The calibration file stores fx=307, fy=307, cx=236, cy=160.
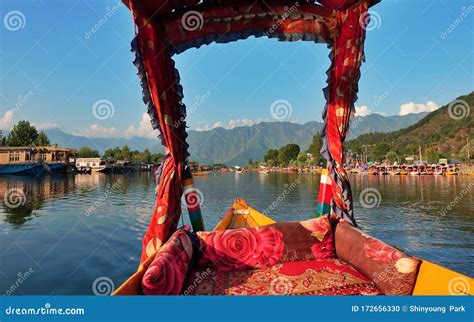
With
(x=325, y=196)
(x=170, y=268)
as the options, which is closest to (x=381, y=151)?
(x=325, y=196)

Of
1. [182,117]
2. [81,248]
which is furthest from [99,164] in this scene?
[182,117]

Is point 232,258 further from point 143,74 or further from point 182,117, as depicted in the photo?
point 143,74

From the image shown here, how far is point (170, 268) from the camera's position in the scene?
6.70ft

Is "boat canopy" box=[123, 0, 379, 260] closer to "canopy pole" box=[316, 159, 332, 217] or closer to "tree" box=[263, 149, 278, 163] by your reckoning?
"canopy pole" box=[316, 159, 332, 217]

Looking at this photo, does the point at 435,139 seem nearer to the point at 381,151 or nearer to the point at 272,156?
the point at 381,151

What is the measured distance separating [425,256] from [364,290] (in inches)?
199

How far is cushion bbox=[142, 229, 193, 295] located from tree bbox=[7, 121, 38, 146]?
54.0 m

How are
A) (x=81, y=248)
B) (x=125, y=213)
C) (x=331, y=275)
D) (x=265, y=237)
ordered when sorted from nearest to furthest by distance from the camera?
(x=331, y=275) < (x=265, y=237) < (x=81, y=248) < (x=125, y=213)

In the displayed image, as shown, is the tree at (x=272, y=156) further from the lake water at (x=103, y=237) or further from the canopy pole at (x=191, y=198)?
the canopy pole at (x=191, y=198)

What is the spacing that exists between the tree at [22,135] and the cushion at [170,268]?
54.0 metres

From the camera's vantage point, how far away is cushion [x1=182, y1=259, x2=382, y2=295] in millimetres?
2184

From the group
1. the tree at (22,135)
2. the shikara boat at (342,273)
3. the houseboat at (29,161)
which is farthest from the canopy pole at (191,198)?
the tree at (22,135)

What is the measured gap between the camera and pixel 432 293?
5.96 feet

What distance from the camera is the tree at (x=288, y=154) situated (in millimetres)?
69688
